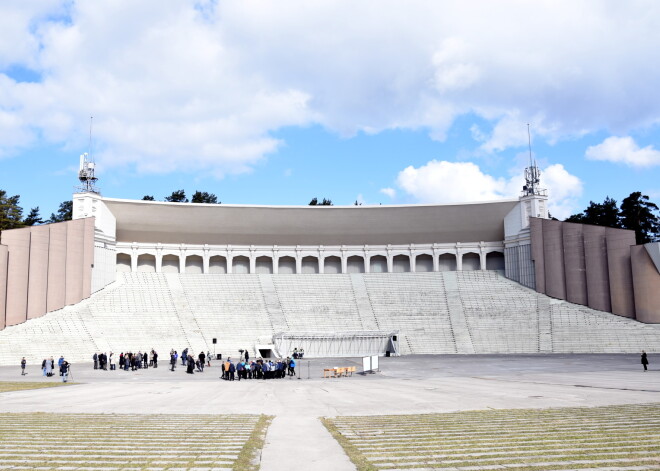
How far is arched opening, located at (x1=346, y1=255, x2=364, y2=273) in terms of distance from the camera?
75.3 metres

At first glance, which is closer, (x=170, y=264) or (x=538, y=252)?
(x=538, y=252)

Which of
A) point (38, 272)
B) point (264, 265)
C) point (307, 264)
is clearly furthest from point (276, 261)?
point (38, 272)

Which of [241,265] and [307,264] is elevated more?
[307,264]

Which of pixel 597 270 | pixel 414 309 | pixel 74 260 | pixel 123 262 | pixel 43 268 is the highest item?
pixel 123 262

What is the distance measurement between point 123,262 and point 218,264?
11.3m

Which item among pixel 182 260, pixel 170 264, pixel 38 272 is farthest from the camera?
pixel 170 264

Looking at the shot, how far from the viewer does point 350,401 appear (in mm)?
19312

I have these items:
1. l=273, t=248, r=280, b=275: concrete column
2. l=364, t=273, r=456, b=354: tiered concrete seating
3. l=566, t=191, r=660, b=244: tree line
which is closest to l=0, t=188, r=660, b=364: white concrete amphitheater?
l=364, t=273, r=456, b=354: tiered concrete seating

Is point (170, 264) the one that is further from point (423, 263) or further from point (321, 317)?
point (423, 263)

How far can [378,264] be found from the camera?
75188 millimetres

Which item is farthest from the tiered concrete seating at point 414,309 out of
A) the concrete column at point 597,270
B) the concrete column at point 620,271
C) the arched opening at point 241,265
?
the concrete column at point 620,271

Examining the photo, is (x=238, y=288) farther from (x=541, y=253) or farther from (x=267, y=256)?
(x=541, y=253)

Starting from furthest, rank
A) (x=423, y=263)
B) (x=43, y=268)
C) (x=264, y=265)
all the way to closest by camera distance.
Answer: (x=423, y=263), (x=264, y=265), (x=43, y=268)

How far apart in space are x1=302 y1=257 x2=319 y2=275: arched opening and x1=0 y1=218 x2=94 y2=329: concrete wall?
84.8 feet
